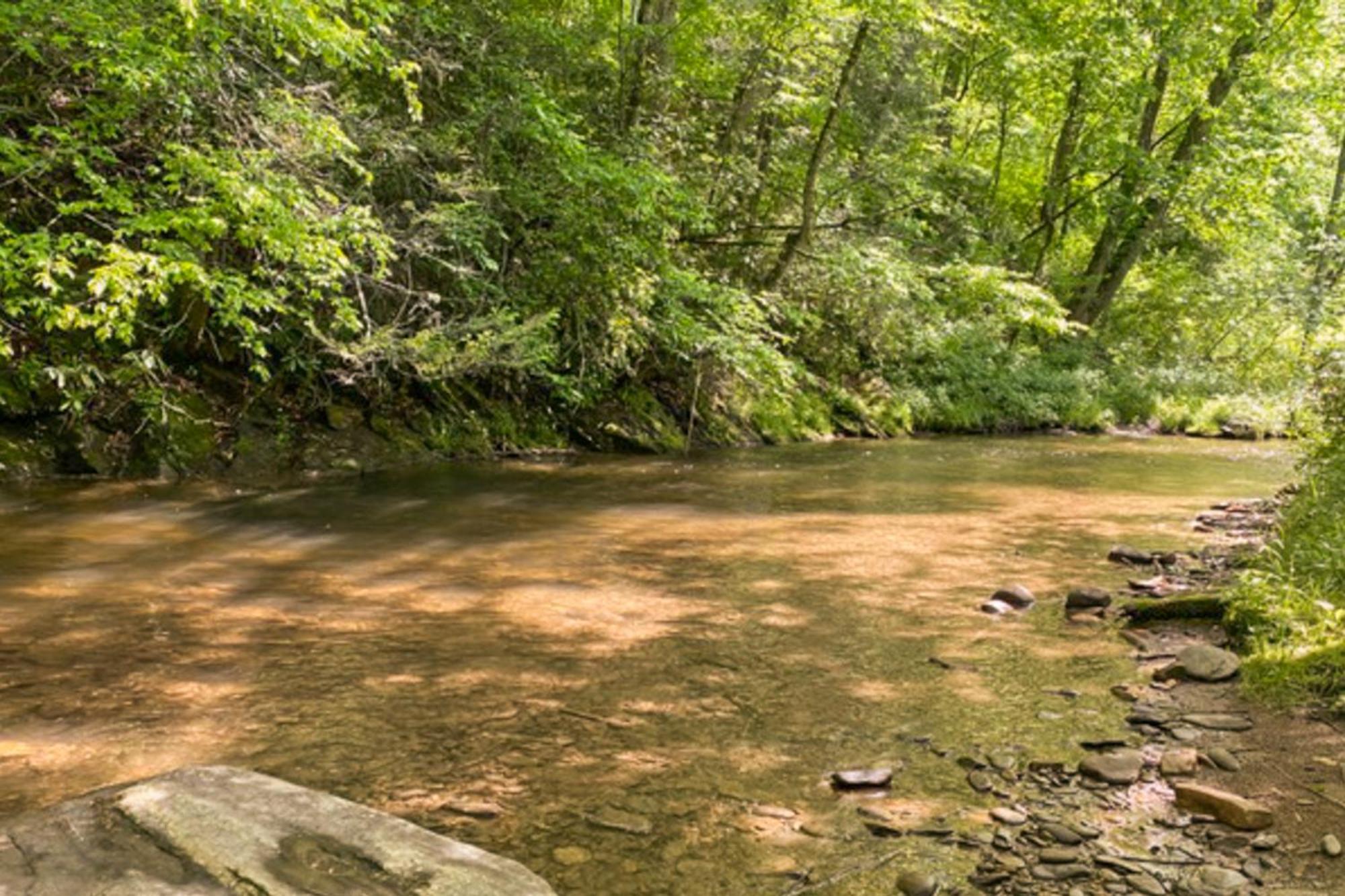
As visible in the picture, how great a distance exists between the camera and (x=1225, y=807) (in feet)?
11.0

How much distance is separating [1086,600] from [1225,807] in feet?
9.24

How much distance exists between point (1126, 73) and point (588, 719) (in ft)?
65.0

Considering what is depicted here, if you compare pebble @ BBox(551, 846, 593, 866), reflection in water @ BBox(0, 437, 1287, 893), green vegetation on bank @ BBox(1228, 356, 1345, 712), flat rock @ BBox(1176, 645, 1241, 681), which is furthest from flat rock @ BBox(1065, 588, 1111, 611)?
pebble @ BBox(551, 846, 593, 866)

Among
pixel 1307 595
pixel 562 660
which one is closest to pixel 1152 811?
pixel 1307 595

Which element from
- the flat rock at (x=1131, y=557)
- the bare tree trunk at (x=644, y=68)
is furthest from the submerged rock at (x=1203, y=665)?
the bare tree trunk at (x=644, y=68)

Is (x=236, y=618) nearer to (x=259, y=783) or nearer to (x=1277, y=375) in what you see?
(x=259, y=783)

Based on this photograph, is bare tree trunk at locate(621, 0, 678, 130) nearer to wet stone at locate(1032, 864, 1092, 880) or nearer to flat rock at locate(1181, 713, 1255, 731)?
flat rock at locate(1181, 713, 1255, 731)

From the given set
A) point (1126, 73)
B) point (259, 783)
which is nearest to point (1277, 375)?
point (1126, 73)

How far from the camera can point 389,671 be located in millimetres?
4656

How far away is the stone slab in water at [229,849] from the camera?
2027mm

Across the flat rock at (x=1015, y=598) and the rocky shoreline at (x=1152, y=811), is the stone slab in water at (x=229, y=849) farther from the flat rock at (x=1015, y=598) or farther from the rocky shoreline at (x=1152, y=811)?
the flat rock at (x=1015, y=598)

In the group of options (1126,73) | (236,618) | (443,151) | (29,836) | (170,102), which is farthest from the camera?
(1126,73)

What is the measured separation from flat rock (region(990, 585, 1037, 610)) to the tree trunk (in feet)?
50.7

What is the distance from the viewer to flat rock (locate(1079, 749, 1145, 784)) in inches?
144
